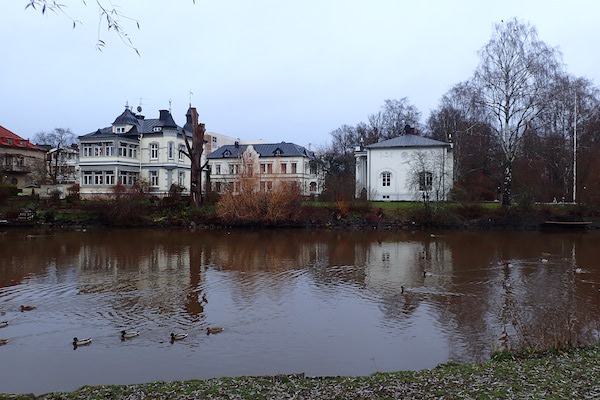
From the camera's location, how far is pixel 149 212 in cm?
4291

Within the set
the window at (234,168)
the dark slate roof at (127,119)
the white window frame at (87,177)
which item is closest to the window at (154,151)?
the dark slate roof at (127,119)

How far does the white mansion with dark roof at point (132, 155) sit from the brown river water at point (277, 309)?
2285 cm

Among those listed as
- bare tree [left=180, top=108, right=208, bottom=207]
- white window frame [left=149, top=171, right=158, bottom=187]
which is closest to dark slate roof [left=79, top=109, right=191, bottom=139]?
white window frame [left=149, top=171, right=158, bottom=187]

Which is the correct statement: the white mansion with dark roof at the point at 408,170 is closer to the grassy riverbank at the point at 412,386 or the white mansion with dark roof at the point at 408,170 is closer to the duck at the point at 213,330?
the duck at the point at 213,330

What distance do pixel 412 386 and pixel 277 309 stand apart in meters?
7.02

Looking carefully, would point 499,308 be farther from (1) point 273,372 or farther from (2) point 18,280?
(2) point 18,280

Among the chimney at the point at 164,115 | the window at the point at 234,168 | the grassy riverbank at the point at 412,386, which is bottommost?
the grassy riverbank at the point at 412,386

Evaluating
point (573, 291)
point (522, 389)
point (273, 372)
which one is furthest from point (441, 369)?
point (573, 291)

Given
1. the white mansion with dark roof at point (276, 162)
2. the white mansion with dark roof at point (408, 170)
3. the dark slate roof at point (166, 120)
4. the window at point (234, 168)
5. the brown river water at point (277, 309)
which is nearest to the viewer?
the brown river water at point (277, 309)

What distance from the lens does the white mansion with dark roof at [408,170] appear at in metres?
42.9

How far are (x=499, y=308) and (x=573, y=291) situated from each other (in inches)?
145

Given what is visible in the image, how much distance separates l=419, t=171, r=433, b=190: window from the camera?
4181cm

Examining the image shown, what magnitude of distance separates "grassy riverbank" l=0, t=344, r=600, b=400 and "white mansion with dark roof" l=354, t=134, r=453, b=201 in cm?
3508

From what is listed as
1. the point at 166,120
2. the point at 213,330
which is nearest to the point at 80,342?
the point at 213,330
